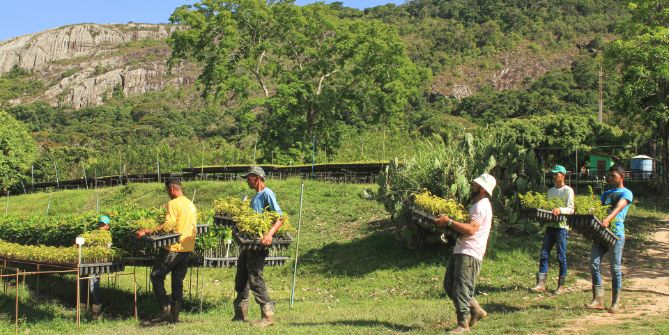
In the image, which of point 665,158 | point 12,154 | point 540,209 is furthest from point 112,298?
point 12,154

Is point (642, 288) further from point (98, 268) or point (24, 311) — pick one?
point (24, 311)

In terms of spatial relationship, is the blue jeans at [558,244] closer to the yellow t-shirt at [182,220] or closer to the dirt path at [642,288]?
the dirt path at [642,288]

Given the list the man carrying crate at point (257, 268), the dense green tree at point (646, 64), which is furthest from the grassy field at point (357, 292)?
the dense green tree at point (646, 64)

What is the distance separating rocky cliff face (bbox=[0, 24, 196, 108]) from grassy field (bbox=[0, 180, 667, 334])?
12463 centimetres

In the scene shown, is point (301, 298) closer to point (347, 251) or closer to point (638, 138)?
point (347, 251)

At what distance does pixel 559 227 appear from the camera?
31.1 ft

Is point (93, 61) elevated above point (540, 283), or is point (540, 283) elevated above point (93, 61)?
point (93, 61)

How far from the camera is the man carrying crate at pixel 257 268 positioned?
7.61 m

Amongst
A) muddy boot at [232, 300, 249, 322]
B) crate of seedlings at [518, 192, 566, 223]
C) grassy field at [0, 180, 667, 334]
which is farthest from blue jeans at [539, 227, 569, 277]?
muddy boot at [232, 300, 249, 322]

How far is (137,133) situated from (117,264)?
267ft

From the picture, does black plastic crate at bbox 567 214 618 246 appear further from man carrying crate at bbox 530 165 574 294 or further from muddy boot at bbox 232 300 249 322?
muddy boot at bbox 232 300 249 322

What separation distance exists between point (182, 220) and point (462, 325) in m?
3.55

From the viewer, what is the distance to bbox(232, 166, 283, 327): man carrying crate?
7609mm

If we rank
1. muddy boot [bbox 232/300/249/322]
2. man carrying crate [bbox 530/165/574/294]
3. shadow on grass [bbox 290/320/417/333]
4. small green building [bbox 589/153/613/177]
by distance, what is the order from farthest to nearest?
small green building [bbox 589/153/613/177] < man carrying crate [bbox 530/165/574/294] < muddy boot [bbox 232/300/249/322] < shadow on grass [bbox 290/320/417/333]
